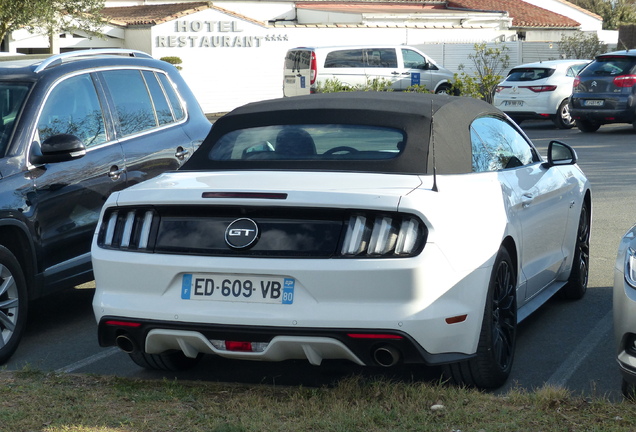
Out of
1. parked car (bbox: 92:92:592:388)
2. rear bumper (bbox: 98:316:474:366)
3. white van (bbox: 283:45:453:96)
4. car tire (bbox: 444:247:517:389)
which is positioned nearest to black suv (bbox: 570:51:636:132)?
white van (bbox: 283:45:453:96)

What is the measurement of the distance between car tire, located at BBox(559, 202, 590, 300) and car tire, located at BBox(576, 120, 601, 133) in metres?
15.1

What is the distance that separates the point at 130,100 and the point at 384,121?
8.78 feet

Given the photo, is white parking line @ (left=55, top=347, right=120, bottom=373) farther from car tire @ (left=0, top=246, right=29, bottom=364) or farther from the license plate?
the license plate

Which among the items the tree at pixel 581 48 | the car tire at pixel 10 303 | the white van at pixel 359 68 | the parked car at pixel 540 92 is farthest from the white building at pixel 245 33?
the car tire at pixel 10 303

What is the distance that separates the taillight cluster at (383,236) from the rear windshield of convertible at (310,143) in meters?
0.82

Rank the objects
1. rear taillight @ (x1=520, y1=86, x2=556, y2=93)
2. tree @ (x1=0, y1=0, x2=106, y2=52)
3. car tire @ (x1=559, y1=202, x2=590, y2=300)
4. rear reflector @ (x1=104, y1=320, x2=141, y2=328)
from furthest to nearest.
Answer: tree @ (x1=0, y1=0, x2=106, y2=52), rear taillight @ (x1=520, y1=86, x2=556, y2=93), car tire @ (x1=559, y1=202, x2=590, y2=300), rear reflector @ (x1=104, y1=320, x2=141, y2=328)

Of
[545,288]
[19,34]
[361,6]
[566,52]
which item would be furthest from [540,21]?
[545,288]

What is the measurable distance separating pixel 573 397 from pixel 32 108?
387 cm

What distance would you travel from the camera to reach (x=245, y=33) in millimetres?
36250

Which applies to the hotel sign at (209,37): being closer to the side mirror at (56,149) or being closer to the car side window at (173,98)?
the car side window at (173,98)

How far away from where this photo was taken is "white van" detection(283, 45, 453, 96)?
91.0ft

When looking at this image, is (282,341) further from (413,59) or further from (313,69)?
(413,59)

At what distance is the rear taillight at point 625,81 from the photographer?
68.4ft

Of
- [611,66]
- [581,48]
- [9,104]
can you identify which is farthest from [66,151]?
[581,48]
